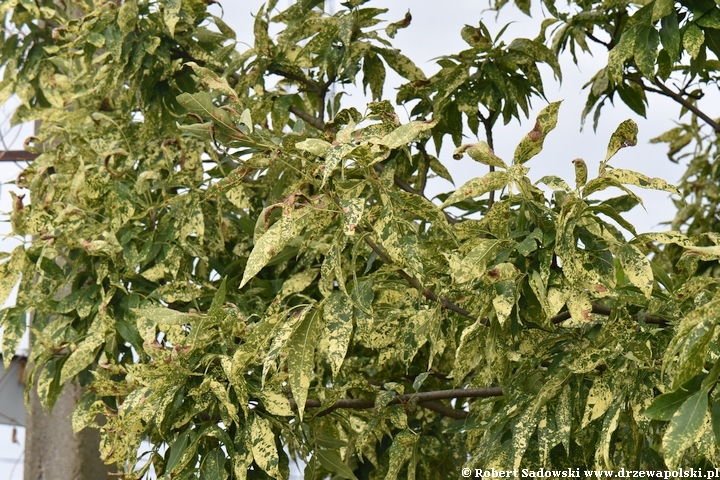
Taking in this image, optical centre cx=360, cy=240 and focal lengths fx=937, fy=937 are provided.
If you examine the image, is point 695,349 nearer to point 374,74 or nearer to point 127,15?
point 374,74

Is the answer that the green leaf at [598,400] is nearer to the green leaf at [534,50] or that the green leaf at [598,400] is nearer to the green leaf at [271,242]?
the green leaf at [271,242]

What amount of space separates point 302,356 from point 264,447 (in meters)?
0.14

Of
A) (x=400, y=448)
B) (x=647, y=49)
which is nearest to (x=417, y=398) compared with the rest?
(x=400, y=448)

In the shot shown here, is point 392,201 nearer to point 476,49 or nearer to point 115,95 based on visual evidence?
point 476,49

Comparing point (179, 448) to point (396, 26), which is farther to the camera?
point (396, 26)

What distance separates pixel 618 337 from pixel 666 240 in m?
0.11

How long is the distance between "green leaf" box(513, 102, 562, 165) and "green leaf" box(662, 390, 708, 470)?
11.5 inches

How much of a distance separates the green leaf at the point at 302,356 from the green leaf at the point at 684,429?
0.35m

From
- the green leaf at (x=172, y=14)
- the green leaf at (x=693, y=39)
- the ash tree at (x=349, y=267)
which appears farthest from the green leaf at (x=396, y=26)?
the green leaf at (x=693, y=39)

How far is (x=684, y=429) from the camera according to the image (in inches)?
29.0

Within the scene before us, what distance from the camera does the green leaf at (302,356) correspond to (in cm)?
92

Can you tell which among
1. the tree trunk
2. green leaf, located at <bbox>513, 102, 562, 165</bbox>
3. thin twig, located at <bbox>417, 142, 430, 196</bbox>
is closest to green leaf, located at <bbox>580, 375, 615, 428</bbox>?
green leaf, located at <bbox>513, 102, 562, 165</bbox>

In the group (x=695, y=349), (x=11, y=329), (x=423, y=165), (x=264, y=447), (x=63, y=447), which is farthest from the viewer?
(x=63, y=447)

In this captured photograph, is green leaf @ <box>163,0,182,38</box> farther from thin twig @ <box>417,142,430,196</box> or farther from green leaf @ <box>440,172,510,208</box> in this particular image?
green leaf @ <box>440,172,510,208</box>
